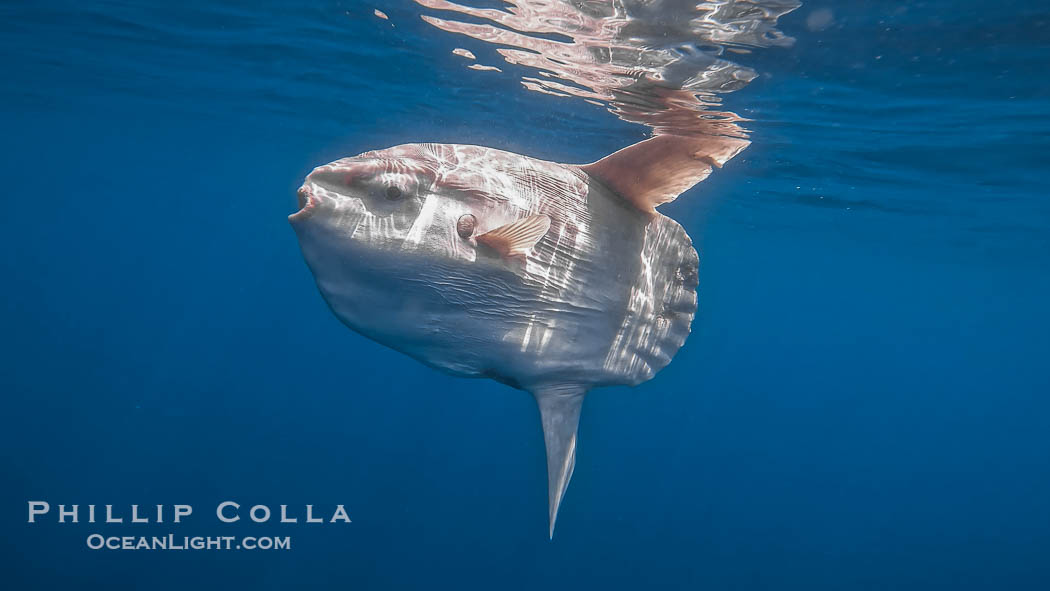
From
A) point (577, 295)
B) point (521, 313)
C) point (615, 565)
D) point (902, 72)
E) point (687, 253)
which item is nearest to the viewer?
point (521, 313)

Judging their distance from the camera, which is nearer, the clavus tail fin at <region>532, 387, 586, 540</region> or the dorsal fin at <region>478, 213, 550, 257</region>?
the dorsal fin at <region>478, 213, 550, 257</region>

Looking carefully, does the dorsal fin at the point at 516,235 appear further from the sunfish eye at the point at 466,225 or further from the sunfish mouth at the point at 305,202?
the sunfish mouth at the point at 305,202

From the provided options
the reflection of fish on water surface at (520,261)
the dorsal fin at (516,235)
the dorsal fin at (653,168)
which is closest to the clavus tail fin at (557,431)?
the reflection of fish on water surface at (520,261)

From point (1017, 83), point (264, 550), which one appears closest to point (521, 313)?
point (1017, 83)

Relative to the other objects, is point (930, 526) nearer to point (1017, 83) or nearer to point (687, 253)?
point (1017, 83)

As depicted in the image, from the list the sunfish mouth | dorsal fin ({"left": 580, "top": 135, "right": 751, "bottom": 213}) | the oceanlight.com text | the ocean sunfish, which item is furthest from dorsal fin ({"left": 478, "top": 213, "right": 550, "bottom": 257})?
the oceanlight.com text

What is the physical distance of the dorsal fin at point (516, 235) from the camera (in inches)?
Answer: 93.3

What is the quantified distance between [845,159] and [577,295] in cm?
1035

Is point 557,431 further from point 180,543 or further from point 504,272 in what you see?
point 180,543

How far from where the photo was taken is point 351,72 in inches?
439

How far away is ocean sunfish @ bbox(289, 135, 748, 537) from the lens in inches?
91.4

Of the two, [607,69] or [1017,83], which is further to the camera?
[607,69]

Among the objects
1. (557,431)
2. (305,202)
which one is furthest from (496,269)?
(557,431)

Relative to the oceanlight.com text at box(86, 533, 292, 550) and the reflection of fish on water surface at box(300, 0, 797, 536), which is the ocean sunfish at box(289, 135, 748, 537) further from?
the oceanlight.com text at box(86, 533, 292, 550)
